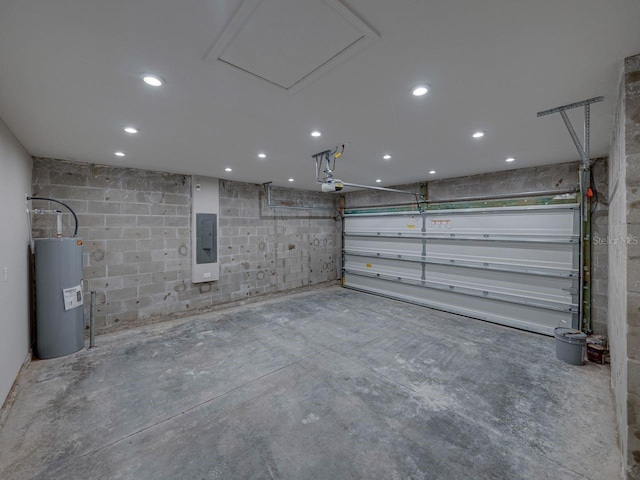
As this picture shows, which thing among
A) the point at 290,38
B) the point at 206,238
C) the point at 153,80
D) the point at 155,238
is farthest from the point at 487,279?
the point at 155,238

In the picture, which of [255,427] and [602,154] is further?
[602,154]

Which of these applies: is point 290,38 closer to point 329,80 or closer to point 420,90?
point 329,80

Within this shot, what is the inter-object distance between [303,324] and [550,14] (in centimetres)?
421

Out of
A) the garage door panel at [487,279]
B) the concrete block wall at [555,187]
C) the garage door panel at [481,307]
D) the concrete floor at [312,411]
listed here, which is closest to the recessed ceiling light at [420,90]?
the concrete block wall at [555,187]

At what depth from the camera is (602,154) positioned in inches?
137

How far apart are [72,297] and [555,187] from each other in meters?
6.62

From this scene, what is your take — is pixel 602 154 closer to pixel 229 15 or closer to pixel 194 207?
pixel 229 15

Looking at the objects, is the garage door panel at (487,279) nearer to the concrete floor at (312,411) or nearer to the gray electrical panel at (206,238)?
the concrete floor at (312,411)

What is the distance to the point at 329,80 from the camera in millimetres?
1760

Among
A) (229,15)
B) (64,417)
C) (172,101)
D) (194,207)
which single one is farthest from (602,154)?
(64,417)

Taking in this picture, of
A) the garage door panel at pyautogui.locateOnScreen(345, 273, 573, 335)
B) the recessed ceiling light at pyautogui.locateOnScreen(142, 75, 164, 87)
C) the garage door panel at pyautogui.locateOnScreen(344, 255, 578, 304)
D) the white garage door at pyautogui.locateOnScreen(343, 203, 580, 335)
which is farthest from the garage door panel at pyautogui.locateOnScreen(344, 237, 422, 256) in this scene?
the recessed ceiling light at pyautogui.locateOnScreen(142, 75, 164, 87)

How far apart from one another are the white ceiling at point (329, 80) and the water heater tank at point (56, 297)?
A: 1.20m

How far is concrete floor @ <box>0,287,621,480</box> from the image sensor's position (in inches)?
71.6

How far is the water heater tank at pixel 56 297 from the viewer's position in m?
3.21
